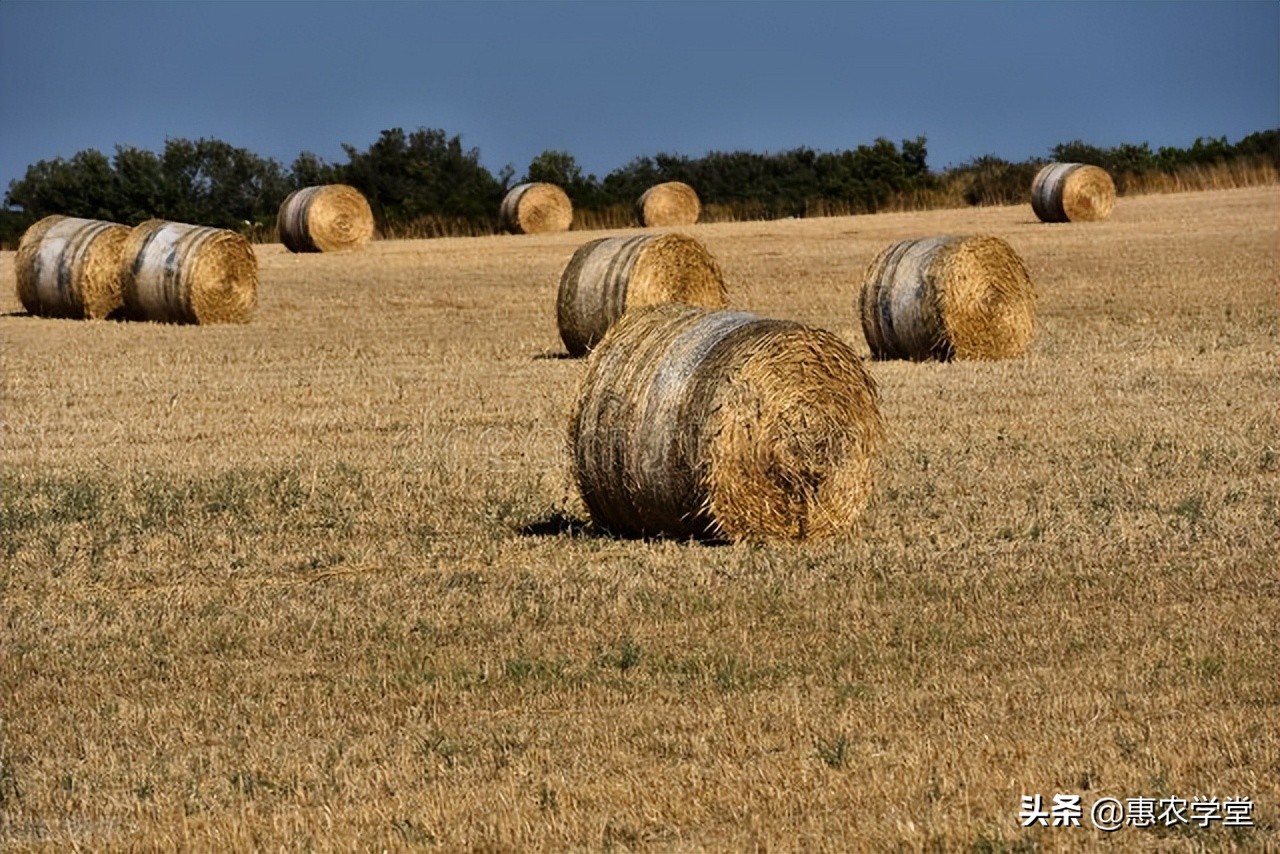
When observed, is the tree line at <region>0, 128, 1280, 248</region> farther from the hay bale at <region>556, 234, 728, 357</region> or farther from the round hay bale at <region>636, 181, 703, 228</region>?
the hay bale at <region>556, 234, 728, 357</region>

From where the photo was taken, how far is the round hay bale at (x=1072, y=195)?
39156 millimetres

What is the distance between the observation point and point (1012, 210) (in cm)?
4466

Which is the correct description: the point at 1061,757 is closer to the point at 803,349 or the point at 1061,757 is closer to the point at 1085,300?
the point at 803,349

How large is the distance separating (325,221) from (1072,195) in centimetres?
1410

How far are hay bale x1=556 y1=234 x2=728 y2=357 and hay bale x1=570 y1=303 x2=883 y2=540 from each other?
880cm

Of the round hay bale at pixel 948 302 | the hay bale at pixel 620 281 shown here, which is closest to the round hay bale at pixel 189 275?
the hay bale at pixel 620 281

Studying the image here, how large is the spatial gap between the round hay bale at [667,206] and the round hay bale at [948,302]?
26331mm

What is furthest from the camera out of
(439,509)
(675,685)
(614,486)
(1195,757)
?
(439,509)

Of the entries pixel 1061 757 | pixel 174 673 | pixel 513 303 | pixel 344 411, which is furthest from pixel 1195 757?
pixel 513 303

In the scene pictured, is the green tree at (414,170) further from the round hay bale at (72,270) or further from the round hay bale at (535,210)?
the round hay bale at (72,270)

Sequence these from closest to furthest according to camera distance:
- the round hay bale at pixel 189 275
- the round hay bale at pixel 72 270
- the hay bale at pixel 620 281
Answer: the hay bale at pixel 620 281
the round hay bale at pixel 189 275
the round hay bale at pixel 72 270

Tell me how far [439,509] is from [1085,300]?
49.8 ft

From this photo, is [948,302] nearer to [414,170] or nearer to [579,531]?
[579,531]

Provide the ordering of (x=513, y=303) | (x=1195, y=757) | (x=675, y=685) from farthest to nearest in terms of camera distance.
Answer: (x=513, y=303) < (x=675, y=685) < (x=1195, y=757)
